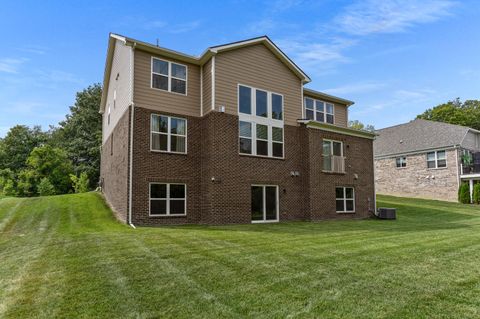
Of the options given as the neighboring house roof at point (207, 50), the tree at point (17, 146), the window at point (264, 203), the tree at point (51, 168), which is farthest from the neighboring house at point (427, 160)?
the tree at point (17, 146)

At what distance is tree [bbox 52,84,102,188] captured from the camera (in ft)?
114

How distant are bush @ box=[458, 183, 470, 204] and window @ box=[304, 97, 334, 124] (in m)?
15.2

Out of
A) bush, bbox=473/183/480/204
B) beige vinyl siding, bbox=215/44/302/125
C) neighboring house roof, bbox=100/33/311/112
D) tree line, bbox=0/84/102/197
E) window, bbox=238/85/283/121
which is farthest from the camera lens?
tree line, bbox=0/84/102/197

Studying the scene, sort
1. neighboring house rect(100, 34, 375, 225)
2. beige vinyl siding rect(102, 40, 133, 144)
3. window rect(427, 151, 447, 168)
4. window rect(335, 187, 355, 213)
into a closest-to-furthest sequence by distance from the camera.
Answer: neighboring house rect(100, 34, 375, 225) → beige vinyl siding rect(102, 40, 133, 144) → window rect(335, 187, 355, 213) → window rect(427, 151, 447, 168)

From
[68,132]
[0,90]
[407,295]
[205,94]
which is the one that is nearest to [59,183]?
[68,132]

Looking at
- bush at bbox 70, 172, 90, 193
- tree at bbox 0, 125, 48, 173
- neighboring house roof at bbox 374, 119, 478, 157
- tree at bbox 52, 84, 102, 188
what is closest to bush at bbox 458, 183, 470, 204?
neighboring house roof at bbox 374, 119, 478, 157

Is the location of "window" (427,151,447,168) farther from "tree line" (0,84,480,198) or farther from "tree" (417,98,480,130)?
"tree line" (0,84,480,198)

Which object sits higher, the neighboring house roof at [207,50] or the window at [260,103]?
the neighboring house roof at [207,50]

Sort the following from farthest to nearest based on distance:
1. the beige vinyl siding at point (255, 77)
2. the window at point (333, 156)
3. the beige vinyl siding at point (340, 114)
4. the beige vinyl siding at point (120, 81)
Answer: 1. the beige vinyl siding at point (340, 114)
2. the window at point (333, 156)
3. the beige vinyl siding at point (255, 77)
4. the beige vinyl siding at point (120, 81)

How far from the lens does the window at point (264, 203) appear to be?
1471cm

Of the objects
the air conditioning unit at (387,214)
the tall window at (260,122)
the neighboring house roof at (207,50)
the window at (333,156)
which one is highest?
the neighboring house roof at (207,50)

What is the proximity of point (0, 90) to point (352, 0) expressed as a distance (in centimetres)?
2024

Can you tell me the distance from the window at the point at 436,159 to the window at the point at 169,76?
24463 mm

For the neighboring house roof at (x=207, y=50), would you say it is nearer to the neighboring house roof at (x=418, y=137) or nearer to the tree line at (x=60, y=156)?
the neighboring house roof at (x=418, y=137)
